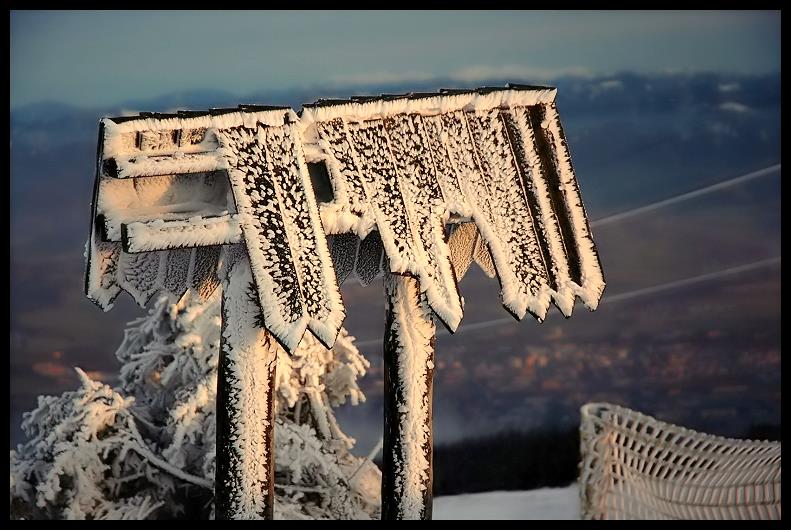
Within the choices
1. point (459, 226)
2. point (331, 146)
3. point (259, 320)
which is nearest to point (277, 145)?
point (331, 146)

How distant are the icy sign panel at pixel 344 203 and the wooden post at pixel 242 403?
0.41ft

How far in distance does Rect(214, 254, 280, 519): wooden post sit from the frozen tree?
115cm

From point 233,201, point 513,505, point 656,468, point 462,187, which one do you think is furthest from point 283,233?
point 513,505

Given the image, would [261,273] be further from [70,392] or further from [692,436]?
[692,436]

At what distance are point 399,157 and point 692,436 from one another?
1929 mm

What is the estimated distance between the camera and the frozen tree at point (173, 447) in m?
4.57

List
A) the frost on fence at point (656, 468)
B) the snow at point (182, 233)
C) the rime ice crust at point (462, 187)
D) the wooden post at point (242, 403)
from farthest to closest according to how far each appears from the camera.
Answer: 1. the frost on fence at point (656, 468)
2. the rime ice crust at point (462, 187)
3. the wooden post at point (242, 403)
4. the snow at point (182, 233)

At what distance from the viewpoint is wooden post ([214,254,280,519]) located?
3.32 m

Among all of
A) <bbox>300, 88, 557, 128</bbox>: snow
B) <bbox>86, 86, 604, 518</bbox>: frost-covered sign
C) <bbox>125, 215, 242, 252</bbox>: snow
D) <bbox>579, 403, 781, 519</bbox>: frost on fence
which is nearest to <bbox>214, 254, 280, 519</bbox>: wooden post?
<bbox>86, 86, 604, 518</bbox>: frost-covered sign

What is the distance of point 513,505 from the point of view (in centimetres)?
596

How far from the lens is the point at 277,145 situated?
334 centimetres

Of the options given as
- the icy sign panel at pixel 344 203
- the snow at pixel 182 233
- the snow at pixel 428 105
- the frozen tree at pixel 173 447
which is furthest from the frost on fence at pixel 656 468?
the snow at pixel 182 233

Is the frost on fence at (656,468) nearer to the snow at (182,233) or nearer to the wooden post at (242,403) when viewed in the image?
the wooden post at (242,403)

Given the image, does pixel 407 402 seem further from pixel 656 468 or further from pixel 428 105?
pixel 656 468
